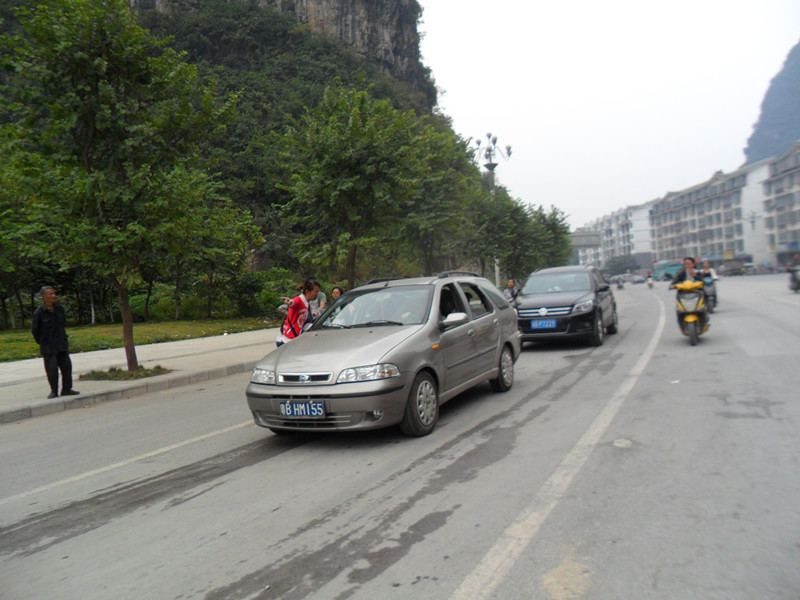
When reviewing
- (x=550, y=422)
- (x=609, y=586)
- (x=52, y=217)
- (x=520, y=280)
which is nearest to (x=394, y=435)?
(x=550, y=422)

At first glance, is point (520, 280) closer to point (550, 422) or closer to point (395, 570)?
point (550, 422)

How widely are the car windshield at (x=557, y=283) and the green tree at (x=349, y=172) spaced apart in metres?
4.19

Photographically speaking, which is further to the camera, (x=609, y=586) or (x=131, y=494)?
(x=131, y=494)

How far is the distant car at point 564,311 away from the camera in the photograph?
1216 cm

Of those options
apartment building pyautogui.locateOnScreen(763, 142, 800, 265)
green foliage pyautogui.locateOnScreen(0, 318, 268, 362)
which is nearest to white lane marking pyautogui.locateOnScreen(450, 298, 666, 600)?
green foliage pyautogui.locateOnScreen(0, 318, 268, 362)

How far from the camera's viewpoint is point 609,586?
289 centimetres

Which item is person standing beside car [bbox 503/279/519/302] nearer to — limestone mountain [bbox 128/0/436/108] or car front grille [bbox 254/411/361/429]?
car front grille [bbox 254/411/361/429]

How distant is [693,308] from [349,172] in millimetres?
8617

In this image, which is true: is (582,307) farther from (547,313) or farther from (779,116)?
(779,116)

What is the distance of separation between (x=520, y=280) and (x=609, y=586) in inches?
1472

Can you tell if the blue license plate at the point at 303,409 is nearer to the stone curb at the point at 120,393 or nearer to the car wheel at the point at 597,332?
the stone curb at the point at 120,393

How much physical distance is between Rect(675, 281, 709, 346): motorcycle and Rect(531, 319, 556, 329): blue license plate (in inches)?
91.9

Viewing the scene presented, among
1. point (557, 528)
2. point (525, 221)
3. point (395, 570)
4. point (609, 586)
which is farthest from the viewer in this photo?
point (525, 221)

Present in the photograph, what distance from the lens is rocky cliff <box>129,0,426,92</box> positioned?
66625mm
